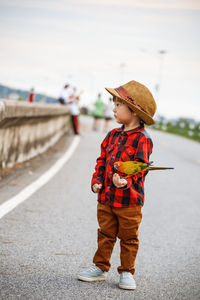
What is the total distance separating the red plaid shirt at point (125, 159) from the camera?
4.07 m

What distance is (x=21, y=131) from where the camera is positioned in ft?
31.5

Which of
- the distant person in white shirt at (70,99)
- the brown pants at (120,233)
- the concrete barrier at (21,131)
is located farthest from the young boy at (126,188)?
the distant person in white shirt at (70,99)

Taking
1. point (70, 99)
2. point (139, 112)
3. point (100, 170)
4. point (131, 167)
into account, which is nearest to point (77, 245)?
point (100, 170)

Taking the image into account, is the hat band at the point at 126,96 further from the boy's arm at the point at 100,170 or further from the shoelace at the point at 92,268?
the shoelace at the point at 92,268

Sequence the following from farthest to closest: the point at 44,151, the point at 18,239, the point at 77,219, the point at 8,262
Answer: the point at 44,151
the point at 77,219
the point at 18,239
the point at 8,262

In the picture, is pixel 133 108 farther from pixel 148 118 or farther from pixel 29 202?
pixel 29 202

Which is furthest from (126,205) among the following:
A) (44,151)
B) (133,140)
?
(44,151)

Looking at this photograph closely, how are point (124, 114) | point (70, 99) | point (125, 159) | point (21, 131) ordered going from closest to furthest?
point (125, 159)
point (124, 114)
point (21, 131)
point (70, 99)

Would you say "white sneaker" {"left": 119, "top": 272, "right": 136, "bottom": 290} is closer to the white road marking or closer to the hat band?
the hat band

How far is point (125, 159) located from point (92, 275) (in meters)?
0.97

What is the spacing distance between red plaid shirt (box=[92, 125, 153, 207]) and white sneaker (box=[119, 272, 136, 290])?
579 millimetres

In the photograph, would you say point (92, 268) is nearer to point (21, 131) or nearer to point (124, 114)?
point (124, 114)

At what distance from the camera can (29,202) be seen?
689 centimetres

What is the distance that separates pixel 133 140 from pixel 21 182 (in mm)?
4305
